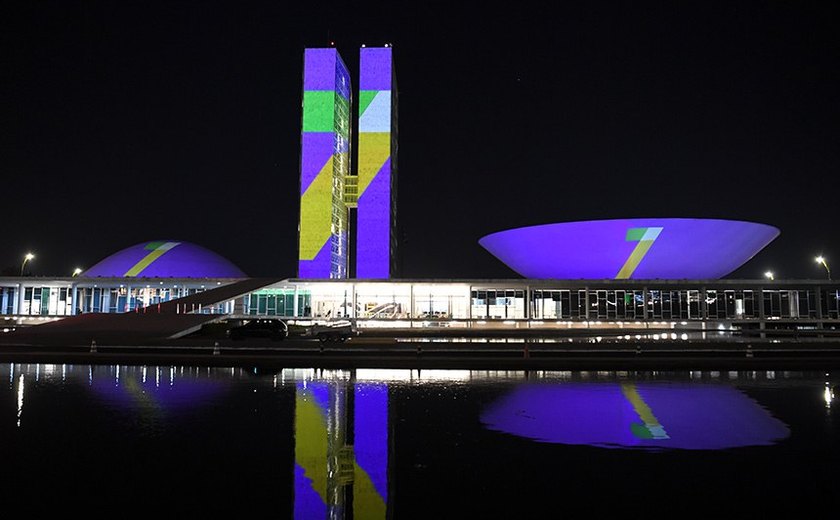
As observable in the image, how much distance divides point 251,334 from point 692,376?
23393 mm

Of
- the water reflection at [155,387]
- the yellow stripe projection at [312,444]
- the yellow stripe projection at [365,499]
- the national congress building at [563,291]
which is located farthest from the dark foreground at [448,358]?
the national congress building at [563,291]

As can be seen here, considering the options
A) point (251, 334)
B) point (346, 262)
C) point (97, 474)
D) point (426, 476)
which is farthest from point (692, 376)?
point (346, 262)

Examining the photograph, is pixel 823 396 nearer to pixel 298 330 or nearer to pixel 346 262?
pixel 298 330

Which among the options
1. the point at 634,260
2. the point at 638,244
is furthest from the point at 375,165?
the point at 638,244

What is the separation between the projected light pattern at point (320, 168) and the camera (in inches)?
2653

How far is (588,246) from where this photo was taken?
188 ft

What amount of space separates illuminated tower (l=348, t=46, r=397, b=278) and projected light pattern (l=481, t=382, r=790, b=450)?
5470 cm

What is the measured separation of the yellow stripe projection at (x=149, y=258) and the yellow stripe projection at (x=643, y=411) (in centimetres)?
7346

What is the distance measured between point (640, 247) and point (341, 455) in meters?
51.3

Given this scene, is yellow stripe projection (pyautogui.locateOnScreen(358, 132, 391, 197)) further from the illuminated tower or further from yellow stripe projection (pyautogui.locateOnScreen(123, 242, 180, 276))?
yellow stripe projection (pyautogui.locateOnScreen(123, 242, 180, 276))

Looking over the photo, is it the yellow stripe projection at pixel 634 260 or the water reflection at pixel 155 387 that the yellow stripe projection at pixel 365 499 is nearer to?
the water reflection at pixel 155 387

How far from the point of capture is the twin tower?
6794 centimetres

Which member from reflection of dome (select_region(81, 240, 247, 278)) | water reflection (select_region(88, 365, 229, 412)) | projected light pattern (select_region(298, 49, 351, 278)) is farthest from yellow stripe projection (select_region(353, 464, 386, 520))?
reflection of dome (select_region(81, 240, 247, 278))

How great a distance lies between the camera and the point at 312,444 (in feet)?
30.5
